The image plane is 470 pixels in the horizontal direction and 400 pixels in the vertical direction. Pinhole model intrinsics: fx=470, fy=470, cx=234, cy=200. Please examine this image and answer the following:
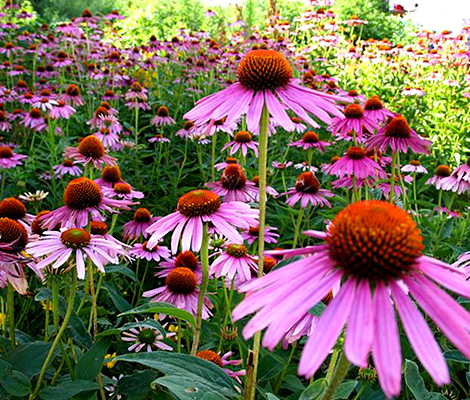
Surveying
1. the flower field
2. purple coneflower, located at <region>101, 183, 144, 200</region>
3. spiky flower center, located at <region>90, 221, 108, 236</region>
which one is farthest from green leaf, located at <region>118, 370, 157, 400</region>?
purple coneflower, located at <region>101, 183, 144, 200</region>

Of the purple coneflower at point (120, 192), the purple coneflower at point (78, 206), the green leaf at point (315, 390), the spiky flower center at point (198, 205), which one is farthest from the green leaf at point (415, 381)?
the purple coneflower at point (120, 192)

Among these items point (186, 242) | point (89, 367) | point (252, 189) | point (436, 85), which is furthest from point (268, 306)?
point (436, 85)

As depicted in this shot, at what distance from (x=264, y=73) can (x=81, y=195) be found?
767 millimetres

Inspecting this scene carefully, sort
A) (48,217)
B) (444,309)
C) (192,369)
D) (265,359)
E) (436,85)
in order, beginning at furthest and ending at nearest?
(436,85) → (48,217) → (265,359) → (192,369) → (444,309)

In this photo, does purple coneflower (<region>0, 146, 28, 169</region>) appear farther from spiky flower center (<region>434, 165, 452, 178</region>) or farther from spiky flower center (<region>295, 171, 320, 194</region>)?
spiky flower center (<region>434, 165, 452, 178</region>)

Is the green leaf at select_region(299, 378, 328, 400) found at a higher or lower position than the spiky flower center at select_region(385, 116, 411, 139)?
lower

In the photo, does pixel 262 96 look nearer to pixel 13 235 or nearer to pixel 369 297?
pixel 369 297

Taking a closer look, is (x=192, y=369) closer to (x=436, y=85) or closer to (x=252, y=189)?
(x=252, y=189)

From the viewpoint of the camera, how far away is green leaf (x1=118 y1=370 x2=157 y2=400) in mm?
1204

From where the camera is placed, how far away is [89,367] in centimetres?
114

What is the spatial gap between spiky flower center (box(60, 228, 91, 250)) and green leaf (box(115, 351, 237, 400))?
0.43m

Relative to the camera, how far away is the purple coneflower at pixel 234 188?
2.09 m

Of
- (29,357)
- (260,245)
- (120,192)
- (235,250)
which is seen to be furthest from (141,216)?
(260,245)

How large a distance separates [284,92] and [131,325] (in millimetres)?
624
